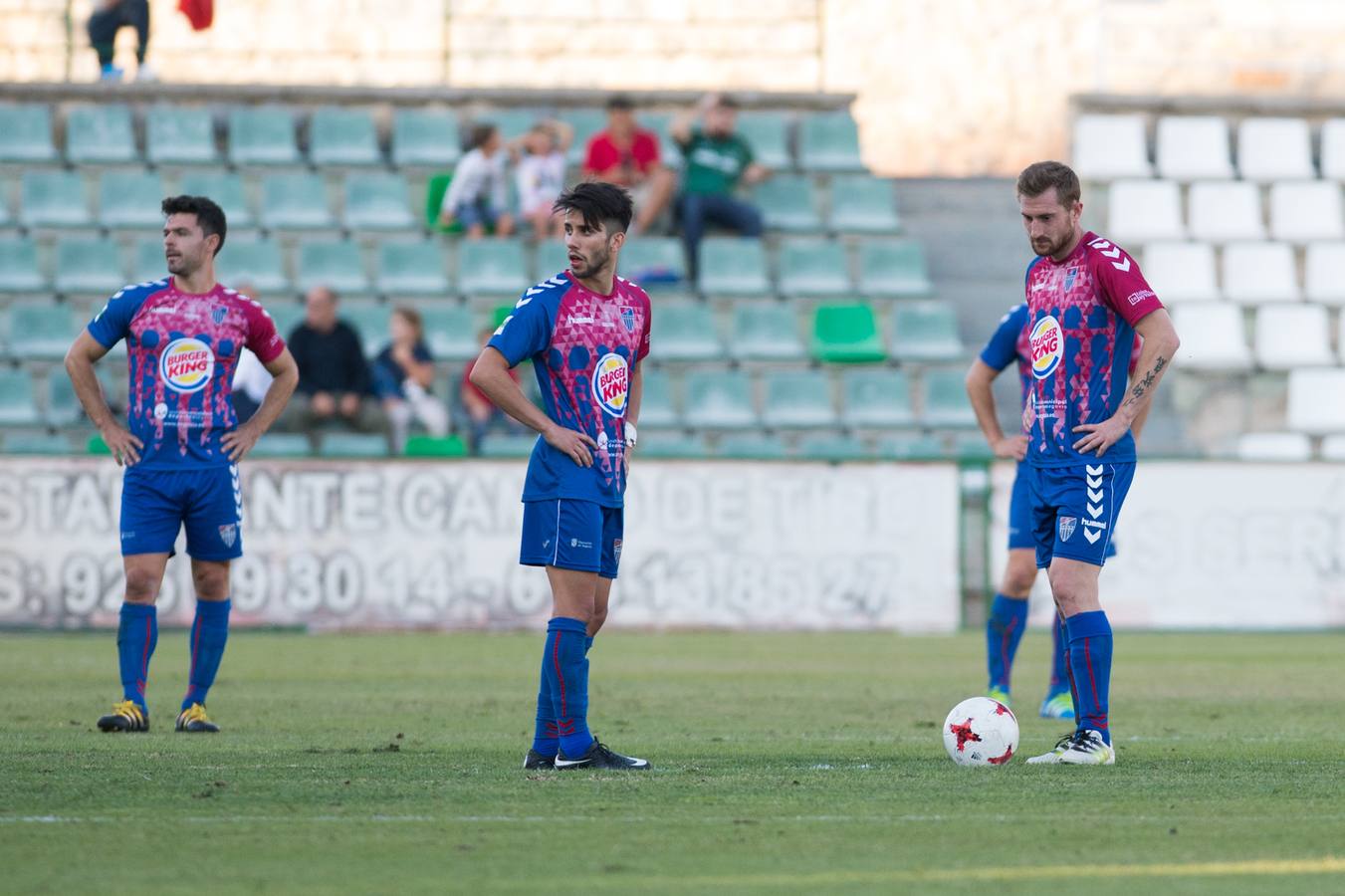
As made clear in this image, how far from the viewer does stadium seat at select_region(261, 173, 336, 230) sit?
20406mm

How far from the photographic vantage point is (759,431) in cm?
1894

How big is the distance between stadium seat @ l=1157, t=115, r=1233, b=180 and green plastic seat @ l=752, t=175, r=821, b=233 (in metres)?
4.09

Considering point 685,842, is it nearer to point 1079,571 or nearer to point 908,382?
point 1079,571

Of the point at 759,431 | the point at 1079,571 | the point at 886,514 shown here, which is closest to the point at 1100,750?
the point at 1079,571

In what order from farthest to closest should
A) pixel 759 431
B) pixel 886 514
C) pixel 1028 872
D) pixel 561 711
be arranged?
1. pixel 759 431
2. pixel 886 514
3. pixel 561 711
4. pixel 1028 872

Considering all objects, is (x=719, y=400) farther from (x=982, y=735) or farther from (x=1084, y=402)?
(x=982, y=735)

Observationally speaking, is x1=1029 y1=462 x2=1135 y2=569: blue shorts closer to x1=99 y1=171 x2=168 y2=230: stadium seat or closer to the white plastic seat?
the white plastic seat

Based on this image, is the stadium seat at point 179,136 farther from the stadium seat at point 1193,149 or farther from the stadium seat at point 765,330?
the stadium seat at point 1193,149

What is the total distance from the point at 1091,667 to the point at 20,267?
1466 cm

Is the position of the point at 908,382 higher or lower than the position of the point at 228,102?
lower

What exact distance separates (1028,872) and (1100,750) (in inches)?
93.4

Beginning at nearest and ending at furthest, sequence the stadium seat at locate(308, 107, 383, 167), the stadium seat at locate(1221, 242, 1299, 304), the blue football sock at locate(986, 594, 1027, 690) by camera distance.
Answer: the blue football sock at locate(986, 594, 1027, 690)
the stadium seat at locate(308, 107, 383, 167)
the stadium seat at locate(1221, 242, 1299, 304)

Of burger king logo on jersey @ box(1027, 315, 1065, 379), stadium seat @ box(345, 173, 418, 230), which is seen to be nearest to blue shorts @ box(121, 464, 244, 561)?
burger king logo on jersey @ box(1027, 315, 1065, 379)

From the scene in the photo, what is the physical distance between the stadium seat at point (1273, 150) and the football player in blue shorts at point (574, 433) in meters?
16.7
